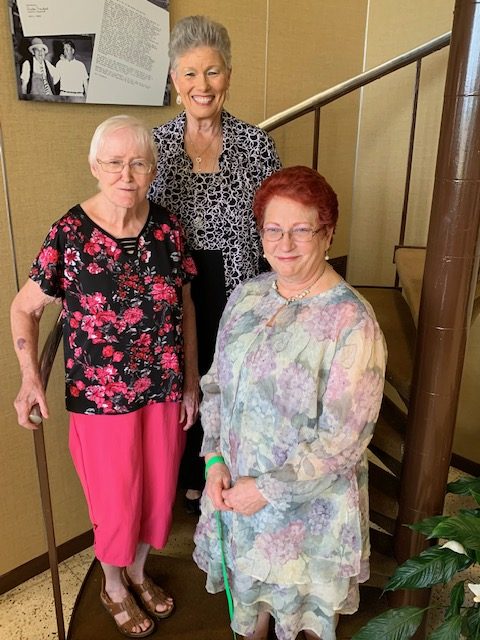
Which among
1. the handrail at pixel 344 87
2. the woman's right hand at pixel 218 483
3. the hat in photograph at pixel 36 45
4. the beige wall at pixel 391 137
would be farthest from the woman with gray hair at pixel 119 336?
the beige wall at pixel 391 137

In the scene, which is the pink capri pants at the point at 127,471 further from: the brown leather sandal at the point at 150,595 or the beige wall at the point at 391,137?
the beige wall at the point at 391,137

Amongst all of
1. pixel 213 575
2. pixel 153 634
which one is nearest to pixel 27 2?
pixel 213 575

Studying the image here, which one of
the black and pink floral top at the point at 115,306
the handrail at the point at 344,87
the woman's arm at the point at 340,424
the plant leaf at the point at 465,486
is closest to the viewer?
the woman's arm at the point at 340,424

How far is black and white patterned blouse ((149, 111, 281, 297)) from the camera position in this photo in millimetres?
1851

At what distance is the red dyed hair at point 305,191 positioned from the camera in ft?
4.47

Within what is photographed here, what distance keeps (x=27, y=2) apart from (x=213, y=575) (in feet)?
6.04

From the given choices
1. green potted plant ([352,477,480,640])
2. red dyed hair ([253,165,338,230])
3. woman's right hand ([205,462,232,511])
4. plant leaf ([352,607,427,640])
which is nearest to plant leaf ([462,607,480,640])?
green potted plant ([352,477,480,640])

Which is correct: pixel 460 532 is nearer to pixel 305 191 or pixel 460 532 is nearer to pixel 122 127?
pixel 305 191

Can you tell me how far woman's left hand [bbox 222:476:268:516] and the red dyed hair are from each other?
65 centimetres

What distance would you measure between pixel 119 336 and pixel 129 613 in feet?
3.10

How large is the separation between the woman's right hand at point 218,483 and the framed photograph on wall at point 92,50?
4.47ft

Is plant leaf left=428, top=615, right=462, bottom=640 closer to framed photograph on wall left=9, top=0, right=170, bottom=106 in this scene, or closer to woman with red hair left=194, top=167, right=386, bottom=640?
woman with red hair left=194, top=167, right=386, bottom=640

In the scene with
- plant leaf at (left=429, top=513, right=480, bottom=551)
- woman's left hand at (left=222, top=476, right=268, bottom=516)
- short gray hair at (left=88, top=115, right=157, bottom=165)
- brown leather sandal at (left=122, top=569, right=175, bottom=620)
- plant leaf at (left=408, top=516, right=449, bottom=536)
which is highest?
short gray hair at (left=88, top=115, right=157, bottom=165)

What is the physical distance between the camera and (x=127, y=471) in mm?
1696
